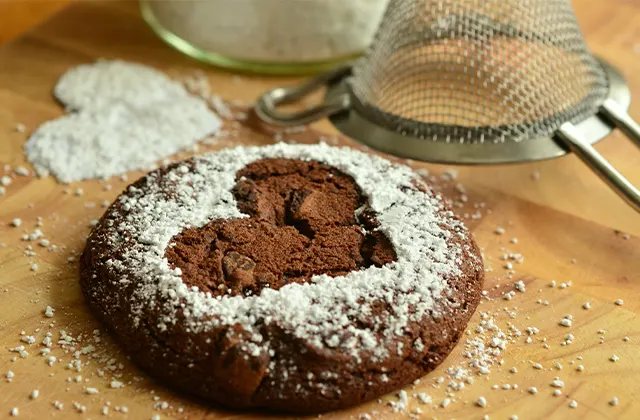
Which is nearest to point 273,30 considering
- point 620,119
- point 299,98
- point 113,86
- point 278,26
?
point 278,26

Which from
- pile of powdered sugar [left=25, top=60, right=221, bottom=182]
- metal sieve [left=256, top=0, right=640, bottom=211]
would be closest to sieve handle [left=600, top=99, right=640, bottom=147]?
metal sieve [left=256, top=0, right=640, bottom=211]

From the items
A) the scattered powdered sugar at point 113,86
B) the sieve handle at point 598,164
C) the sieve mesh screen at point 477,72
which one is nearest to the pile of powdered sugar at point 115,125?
the scattered powdered sugar at point 113,86

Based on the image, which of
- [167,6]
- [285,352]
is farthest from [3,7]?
[285,352]

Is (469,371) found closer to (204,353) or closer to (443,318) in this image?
(443,318)

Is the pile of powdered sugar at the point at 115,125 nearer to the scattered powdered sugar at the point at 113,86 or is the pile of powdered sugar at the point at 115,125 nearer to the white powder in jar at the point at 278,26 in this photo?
the scattered powdered sugar at the point at 113,86

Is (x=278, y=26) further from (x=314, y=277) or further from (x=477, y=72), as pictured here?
(x=314, y=277)

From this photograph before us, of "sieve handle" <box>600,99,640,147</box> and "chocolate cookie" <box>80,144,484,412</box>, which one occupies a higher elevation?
"sieve handle" <box>600,99,640,147</box>

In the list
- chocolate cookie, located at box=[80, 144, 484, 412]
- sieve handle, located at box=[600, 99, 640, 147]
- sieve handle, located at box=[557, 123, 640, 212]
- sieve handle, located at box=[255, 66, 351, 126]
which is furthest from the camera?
sieve handle, located at box=[255, 66, 351, 126]

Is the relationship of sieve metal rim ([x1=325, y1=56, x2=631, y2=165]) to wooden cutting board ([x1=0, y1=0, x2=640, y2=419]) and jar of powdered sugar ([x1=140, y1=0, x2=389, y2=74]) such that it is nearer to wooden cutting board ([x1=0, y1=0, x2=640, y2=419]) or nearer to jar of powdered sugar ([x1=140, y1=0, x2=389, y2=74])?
wooden cutting board ([x1=0, y1=0, x2=640, y2=419])
